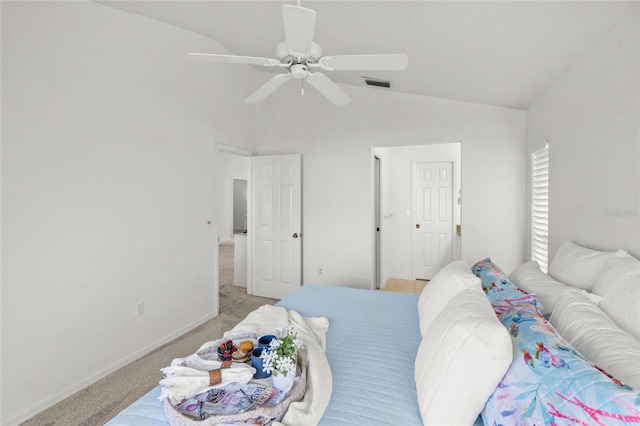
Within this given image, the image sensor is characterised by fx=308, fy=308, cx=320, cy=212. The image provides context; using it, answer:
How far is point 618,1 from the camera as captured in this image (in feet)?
4.83

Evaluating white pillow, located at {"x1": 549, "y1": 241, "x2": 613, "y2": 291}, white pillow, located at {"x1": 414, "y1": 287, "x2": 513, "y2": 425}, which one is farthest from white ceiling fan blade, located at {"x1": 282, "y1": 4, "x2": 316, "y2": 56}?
white pillow, located at {"x1": 549, "y1": 241, "x2": 613, "y2": 291}

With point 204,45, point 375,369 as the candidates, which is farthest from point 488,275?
point 204,45

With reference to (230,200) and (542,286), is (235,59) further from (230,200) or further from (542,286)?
(230,200)

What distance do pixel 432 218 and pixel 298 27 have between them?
440 cm

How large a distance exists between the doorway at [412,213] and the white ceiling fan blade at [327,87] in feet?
9.20

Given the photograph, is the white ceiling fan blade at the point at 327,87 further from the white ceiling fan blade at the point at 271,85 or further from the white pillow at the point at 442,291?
the white pillow at the point at 442,291

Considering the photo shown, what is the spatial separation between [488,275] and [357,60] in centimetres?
153

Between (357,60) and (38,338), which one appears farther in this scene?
(38,338)

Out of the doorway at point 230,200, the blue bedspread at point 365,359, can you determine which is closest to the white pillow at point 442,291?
the blue bedspread at point 365,359

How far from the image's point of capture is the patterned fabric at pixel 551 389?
74 centimetres

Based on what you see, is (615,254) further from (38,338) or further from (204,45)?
(204,45)

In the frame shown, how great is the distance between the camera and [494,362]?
1.01 m

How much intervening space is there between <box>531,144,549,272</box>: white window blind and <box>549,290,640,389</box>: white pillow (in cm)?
156

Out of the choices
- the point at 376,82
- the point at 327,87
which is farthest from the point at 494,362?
the point at 376,82
